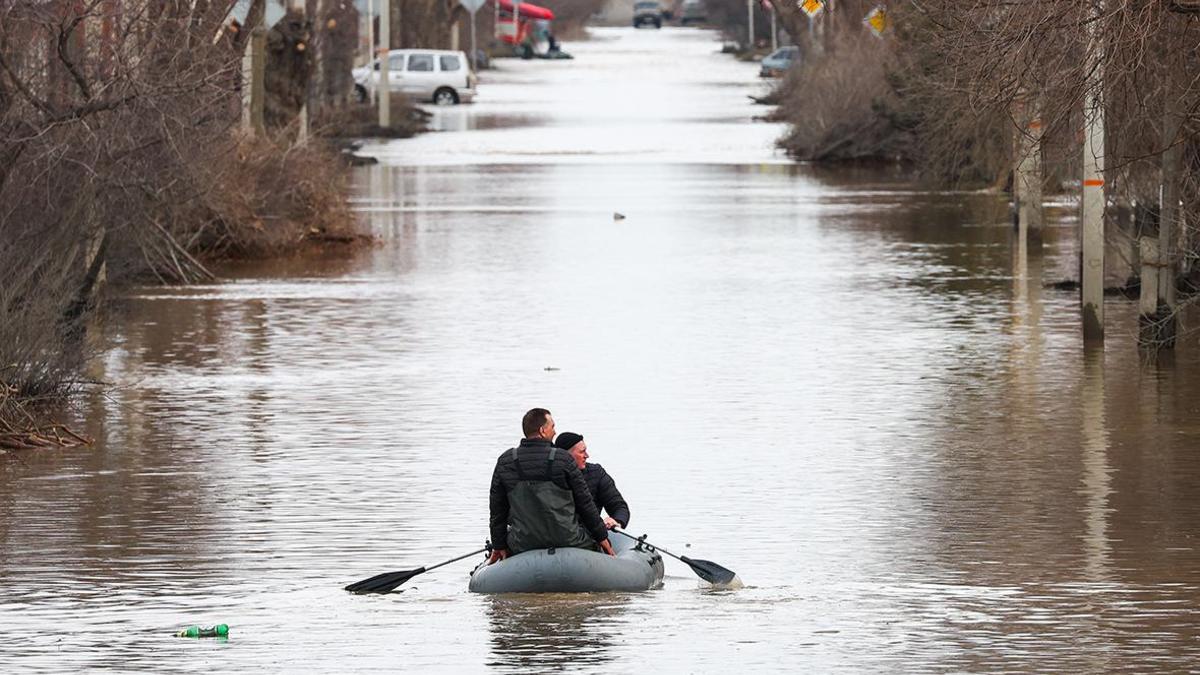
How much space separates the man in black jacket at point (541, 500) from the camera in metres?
11.9

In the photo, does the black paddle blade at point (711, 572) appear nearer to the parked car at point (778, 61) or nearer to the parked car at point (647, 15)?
the parked car at point (778, 61)

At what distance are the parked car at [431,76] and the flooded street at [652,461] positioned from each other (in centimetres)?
4184

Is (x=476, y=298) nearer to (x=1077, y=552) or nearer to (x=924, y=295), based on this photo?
(x=924, y=295)

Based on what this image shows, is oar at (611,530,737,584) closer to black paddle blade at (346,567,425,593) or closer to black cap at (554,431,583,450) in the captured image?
black cap at (554,431,583,450)

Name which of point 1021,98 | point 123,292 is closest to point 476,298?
point 123,292

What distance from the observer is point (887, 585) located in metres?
12.3

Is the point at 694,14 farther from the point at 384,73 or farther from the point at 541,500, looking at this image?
the point at 541,500

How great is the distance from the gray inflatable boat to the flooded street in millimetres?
101

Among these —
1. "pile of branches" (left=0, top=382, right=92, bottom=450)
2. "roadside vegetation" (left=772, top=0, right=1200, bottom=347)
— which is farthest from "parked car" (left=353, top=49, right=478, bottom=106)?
"pile of branches" (left=0, top=382, right=92, bottom=450)

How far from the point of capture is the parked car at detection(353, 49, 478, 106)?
7712 cm

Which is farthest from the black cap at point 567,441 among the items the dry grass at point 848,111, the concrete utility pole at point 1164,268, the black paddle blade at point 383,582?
the dry grass at point 848,111

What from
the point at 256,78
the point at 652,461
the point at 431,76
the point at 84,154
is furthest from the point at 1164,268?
the point at 431,76

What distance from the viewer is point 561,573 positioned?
38.9ft

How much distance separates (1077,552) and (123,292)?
16.4 m
